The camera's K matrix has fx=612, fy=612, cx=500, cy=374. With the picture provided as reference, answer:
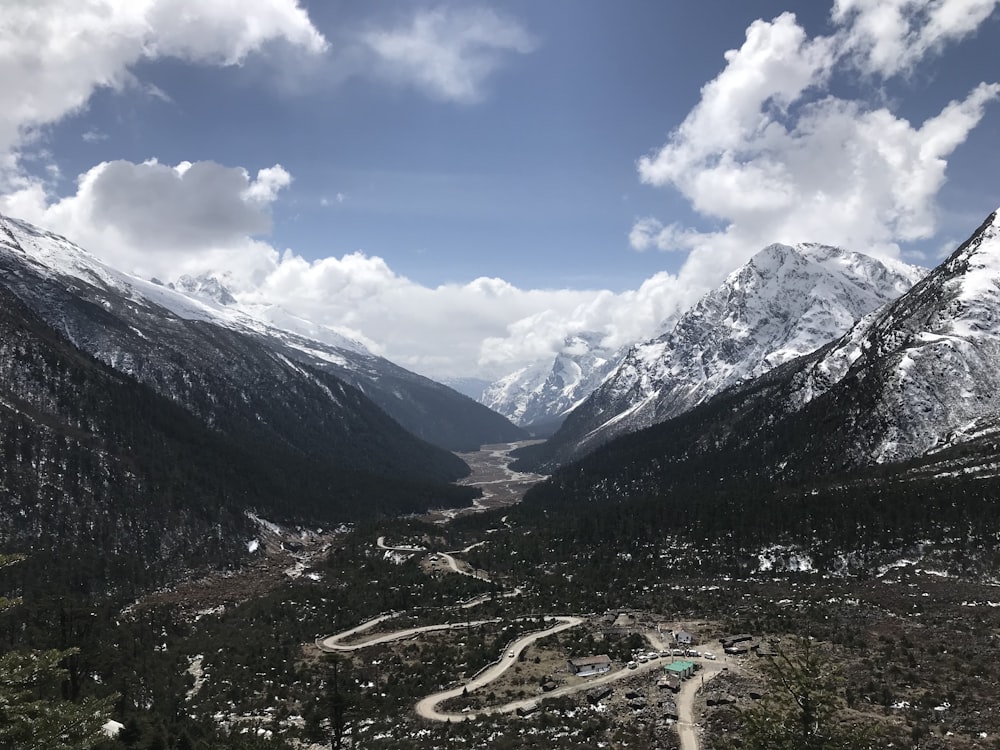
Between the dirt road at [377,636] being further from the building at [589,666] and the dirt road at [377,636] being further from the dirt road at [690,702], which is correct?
the dirt road at [690,702]

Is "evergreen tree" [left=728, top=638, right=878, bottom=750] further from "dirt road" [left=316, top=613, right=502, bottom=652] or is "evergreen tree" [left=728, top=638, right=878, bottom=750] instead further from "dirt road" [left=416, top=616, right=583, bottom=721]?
"dirt road" [left=316, top=613, right=502, bottom=652]

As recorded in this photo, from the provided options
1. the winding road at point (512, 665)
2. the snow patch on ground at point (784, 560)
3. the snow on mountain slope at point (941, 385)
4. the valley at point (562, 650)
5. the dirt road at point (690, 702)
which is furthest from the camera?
the snow on mountain slope at point (941, 385)

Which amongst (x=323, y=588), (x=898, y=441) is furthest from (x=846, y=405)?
(x=323, y=588)

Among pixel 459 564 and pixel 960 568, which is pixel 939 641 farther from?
pixel 459 564

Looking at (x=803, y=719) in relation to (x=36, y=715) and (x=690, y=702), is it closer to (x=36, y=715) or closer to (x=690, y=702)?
(x=690, y=702)

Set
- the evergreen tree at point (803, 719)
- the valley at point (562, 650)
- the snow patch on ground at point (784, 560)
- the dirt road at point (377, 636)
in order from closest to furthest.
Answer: the evergreen tree at point (803, 719), the valley at point (562, 650), the dirt road at point (377, 636), the snow patch on ground at point (784, 560)

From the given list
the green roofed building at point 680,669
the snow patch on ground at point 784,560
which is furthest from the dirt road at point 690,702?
the snow patch on ground at point 784,560

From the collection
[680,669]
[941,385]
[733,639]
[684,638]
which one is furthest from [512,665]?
[941,385]
